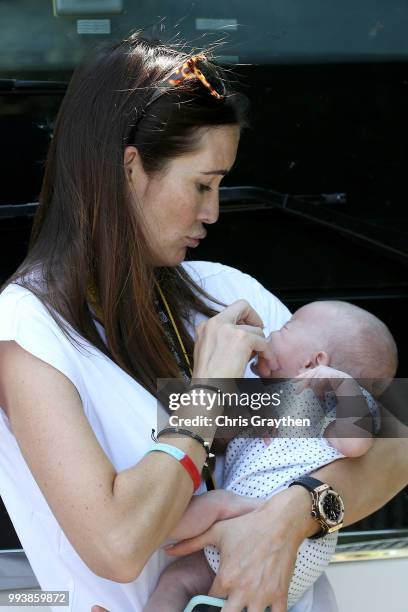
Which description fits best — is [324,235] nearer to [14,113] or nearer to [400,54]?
[400,54]

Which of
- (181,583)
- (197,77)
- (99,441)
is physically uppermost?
(197,77)

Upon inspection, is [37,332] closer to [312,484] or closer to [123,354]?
[123,354]

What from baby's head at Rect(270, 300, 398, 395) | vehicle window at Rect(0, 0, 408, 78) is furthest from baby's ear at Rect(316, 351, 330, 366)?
vehicle window at Rect(0, 0, 408, 78)

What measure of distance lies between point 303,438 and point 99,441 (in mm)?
397

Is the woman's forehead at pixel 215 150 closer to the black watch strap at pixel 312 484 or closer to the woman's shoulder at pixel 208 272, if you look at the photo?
the woman's shoulder at pixel 208 272

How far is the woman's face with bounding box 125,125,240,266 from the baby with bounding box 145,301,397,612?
0.29 meters

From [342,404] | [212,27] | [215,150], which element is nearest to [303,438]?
[342,404]

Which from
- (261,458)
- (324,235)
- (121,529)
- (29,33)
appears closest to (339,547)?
(261,458)

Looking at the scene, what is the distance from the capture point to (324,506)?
5.75 ft

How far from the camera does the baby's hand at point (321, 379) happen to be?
6.24 ft

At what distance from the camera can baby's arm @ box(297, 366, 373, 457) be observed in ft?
6.11

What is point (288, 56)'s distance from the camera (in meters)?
2.52

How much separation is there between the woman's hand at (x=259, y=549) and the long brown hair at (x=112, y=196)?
11.3 inches

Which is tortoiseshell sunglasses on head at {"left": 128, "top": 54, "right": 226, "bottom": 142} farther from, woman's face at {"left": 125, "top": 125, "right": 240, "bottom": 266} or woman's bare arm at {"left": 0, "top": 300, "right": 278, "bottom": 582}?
woman's bare arm at {"left": 0, "top": 300, "right": 278, "bottom": 582}
